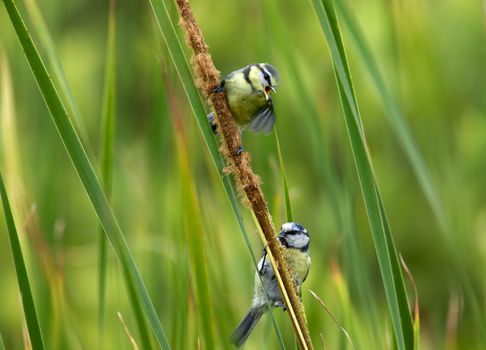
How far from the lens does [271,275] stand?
83.8 inches

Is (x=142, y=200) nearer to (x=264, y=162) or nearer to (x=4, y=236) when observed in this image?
(x=264, y=162)

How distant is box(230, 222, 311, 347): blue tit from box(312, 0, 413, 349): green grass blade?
60 centimetres

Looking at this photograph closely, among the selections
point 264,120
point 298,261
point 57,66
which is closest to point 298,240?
point 298,261

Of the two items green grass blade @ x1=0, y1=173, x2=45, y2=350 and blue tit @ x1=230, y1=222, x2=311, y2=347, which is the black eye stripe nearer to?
blue tit @ x1=230, y1=222, x2=311, y2=347

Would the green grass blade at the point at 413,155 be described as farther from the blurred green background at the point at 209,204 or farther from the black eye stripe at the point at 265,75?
the black eye stripe at the point at 265,75

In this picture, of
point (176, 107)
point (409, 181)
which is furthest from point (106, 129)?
point (409, 181)

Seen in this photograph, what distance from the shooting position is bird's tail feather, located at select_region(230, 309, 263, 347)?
6.09 feet

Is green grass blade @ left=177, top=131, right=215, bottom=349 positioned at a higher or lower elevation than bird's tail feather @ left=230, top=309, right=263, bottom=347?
higher

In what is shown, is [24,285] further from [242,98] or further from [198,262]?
[242,98]

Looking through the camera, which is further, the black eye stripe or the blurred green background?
the black eye stripe

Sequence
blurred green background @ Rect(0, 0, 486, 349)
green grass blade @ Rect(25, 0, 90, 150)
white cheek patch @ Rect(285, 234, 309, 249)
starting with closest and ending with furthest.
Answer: green grass blade @ Rect(25, 0, 90, 150) < blurred green background @ Rect(0, 0, 486, 349) < white cheek patch @ Rect(285, 234, 309, 249)

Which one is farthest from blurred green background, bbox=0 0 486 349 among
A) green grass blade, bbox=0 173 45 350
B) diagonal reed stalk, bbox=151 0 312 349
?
green grass blade, bbox=0 173 45 350

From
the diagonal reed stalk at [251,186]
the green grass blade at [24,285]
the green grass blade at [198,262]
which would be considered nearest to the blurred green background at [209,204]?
the green grass blade at [198,262]

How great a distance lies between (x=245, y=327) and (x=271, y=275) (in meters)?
0.22
